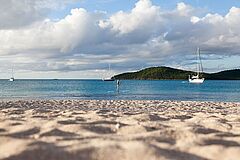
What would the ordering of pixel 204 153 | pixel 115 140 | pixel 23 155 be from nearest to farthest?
pixel 23 155 < pixel 204 153 < pixel 115 140

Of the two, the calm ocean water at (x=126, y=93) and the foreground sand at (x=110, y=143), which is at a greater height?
the foreground sand at (x=110, y=143)

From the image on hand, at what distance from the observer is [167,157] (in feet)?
12.2

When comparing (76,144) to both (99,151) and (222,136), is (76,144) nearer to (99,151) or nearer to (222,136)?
(99,151)

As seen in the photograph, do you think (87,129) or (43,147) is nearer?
(43,147)

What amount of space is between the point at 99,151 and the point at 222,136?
187cm

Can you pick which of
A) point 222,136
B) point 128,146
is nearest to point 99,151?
point 128,146

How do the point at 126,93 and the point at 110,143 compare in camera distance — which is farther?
the point at 126,93

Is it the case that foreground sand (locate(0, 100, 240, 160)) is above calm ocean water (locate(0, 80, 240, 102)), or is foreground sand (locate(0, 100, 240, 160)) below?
above

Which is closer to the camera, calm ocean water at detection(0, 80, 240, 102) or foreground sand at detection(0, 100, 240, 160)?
foreground sand at detection(0, 100, 240, 160)

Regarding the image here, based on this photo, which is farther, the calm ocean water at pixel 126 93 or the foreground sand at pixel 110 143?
the calm ocean water at pixel 126 93

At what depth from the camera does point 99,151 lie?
3.80 m

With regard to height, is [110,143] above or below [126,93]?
above

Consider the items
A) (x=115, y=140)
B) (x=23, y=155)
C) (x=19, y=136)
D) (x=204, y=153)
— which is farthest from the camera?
(x=19, y=136)

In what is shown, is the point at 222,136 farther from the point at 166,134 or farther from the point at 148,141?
the point at 148,141
